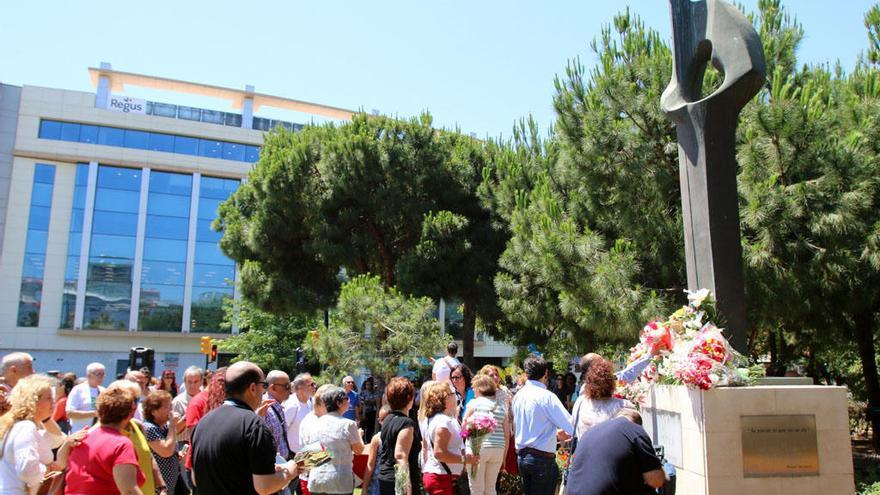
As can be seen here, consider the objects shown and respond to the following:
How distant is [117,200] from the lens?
3769cm

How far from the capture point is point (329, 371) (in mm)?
13016

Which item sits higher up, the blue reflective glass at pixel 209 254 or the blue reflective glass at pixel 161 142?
the blue reflective glass at pixel 161 142

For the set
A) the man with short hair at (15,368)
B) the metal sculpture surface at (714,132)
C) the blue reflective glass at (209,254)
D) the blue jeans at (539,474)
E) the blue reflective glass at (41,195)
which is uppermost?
the blue reflective glass at (41,195)

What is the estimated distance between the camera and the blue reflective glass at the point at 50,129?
1448 inches

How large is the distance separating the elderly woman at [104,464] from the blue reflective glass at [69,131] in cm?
3870

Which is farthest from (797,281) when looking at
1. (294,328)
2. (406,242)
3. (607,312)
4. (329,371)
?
(294,328)

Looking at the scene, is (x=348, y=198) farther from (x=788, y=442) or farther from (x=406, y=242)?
(x=788, y=442)

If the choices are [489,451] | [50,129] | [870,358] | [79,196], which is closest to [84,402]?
[489,451]

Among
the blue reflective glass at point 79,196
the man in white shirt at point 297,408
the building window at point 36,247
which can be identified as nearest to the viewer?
the man in white shirt at point 297,408

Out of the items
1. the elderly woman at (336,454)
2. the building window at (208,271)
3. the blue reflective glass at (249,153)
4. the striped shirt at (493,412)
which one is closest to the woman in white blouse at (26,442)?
the elderly woman at (336,454)

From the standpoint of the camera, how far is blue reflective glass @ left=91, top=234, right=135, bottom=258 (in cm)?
3698

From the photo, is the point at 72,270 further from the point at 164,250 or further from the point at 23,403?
the point at 23,403

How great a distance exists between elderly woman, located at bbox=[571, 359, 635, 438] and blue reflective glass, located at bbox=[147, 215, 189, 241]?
3756cm

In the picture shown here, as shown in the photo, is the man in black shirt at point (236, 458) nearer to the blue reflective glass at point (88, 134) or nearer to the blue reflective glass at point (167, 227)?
the blue reflective glass at point (167, 227)
